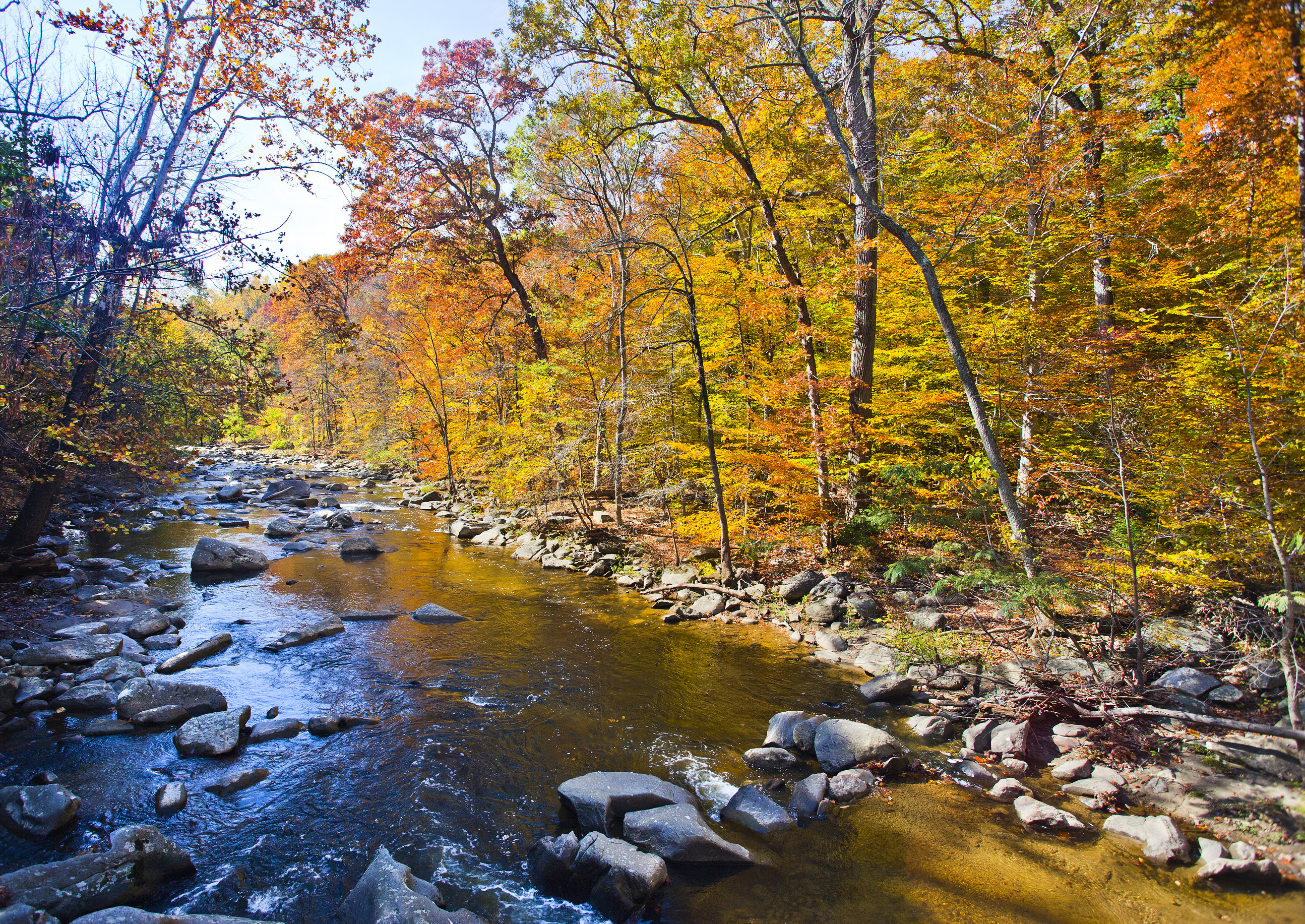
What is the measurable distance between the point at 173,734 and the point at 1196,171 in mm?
13325

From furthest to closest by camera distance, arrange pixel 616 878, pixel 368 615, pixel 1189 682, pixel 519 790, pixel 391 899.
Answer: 1. pixel 368 615
2. pixel 1189 682
3. pixel 519 790
4. pixel 616 878
5. pixel 391 899

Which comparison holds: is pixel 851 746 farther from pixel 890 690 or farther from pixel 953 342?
pixel 953 342

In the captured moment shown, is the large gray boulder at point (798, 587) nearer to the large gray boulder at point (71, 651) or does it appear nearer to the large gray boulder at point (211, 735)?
Result: the large gray boulder at point (211, 735)

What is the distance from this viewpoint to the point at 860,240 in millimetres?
10805

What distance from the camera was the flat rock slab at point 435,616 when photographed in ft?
32.4

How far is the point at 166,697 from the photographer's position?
6332mm

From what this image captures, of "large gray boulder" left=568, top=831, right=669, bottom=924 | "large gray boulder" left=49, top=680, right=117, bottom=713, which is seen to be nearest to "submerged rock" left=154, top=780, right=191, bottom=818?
"large gray boulder" left=49, top=680, right=117, bottom=713

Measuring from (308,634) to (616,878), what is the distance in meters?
7.21

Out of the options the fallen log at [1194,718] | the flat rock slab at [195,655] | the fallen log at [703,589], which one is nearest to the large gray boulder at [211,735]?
the flat rock slab at [195,655]

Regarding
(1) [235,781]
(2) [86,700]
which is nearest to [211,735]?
(1) [235,781]

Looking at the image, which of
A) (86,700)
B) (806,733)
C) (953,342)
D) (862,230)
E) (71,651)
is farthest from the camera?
(862,230)

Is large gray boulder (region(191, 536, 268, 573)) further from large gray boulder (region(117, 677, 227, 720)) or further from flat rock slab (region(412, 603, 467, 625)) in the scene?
large gray boulder (region(117, 677, 227, 720))

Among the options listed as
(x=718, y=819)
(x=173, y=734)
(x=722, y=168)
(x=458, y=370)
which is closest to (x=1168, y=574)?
(x=718, y=819)

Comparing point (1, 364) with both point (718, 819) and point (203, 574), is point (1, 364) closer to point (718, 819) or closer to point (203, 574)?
point (203, 574)
